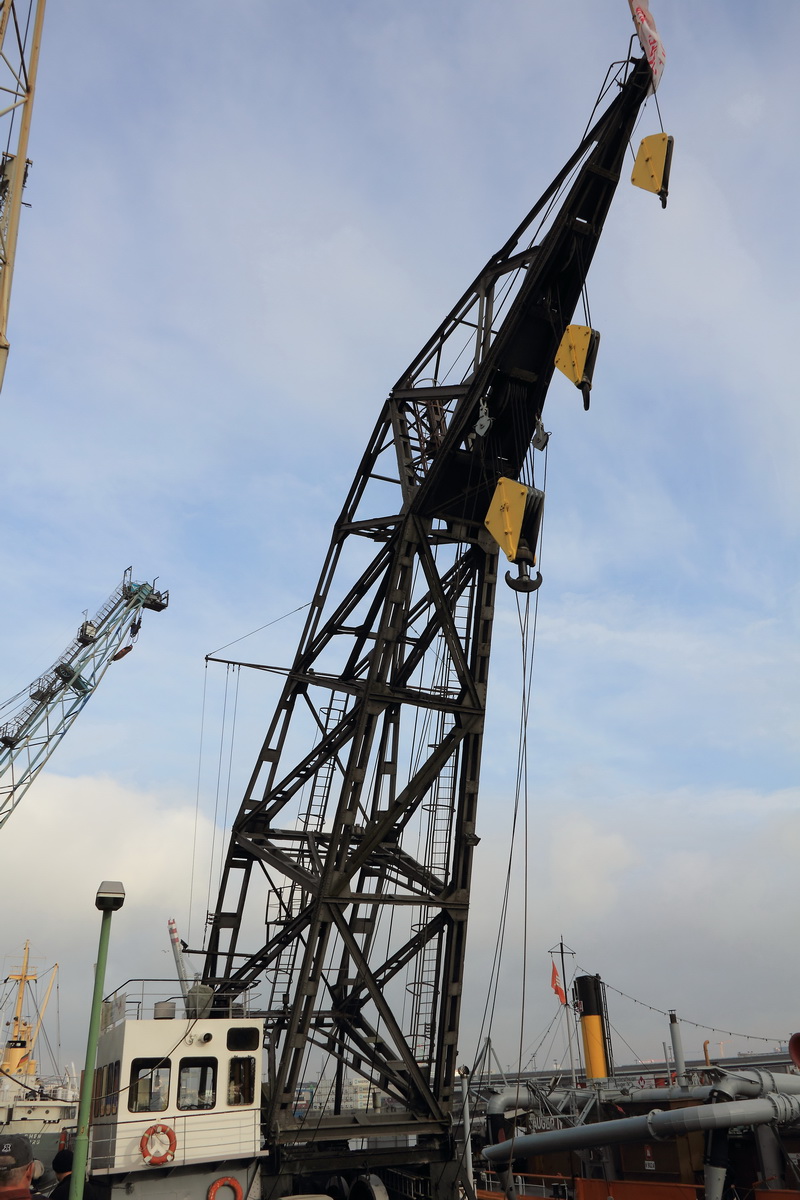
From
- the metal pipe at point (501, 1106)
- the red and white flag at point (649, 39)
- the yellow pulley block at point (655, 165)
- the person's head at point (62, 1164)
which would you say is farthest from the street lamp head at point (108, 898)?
the metal pipe at point (501, 1106)

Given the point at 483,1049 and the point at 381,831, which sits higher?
the point at 381,831

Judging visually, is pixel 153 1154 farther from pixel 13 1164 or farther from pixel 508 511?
pixel 13 1164

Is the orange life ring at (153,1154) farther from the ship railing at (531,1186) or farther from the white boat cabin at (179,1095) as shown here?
the ship railing at (531,1186)

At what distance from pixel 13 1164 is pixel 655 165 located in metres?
18.1

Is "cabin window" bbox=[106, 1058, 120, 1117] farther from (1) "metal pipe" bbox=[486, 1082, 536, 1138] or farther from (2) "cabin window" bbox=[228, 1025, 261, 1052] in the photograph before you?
(1) "metal pipe" bbox=[486, 1082, 536, 1138]

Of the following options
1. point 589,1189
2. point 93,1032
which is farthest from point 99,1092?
point 93,1032

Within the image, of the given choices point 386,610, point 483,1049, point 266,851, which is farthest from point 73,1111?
point 386,610

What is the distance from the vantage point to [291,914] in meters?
22.4

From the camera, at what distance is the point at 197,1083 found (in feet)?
61.4

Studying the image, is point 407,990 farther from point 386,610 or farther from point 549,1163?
point 549,1163

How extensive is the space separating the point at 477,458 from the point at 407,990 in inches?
467

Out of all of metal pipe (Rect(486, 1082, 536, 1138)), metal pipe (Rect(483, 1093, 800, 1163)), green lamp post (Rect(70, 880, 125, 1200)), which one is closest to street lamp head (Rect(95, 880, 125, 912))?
green lamp post (Rect(70, 880, 125, 1200))

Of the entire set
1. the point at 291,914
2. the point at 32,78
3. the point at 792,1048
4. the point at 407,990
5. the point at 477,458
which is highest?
the point at 32,78

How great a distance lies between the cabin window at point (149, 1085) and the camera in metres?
18.0
